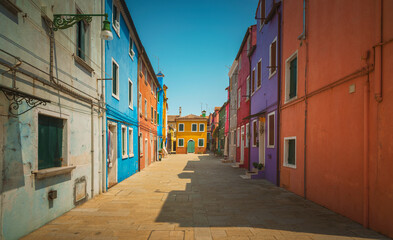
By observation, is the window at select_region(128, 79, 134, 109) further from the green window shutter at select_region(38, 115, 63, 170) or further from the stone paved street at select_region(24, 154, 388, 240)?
the green window shutter at select_region(38, 115, 63, 170)

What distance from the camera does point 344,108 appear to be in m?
5.63

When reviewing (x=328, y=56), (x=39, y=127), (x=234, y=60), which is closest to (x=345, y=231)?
(x=328, y=56)

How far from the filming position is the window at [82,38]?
275 inches

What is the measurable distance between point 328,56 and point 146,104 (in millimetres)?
14132

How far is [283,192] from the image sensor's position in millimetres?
8492

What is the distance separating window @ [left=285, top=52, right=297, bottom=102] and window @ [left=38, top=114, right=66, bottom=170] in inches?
321

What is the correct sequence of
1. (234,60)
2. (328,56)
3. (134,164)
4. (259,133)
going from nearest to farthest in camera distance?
(328,56) < (259,133) < (134,164) < (234,60)

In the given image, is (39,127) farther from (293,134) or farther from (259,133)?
(259,133)

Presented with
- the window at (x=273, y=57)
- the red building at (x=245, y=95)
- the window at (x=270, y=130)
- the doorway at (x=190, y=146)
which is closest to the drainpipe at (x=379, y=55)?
the window at (x=273, y=57)

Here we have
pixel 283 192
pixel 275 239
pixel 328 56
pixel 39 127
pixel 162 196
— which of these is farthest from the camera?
pixel 283 192

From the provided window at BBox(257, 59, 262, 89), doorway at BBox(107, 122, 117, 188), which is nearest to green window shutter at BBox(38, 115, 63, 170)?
doorway at BBox(107, 122, 117, 188)

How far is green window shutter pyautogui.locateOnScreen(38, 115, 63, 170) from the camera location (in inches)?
203

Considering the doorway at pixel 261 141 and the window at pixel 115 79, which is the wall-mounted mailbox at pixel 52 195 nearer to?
the window at pixel 115 79

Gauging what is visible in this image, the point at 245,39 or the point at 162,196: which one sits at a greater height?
the point at 245,39
